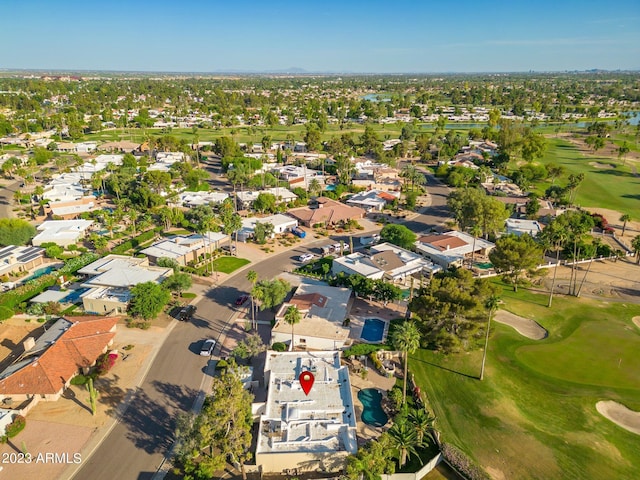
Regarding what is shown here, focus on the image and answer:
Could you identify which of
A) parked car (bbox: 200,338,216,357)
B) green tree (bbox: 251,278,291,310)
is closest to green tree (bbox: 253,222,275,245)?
green tree (bbox: 251,278,291,310)

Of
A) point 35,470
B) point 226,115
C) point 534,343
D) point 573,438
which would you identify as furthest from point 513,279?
point 226,115

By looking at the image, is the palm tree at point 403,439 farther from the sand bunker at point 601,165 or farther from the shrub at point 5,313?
the sand bunker at point 601,165

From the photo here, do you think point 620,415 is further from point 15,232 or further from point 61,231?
point 15,232

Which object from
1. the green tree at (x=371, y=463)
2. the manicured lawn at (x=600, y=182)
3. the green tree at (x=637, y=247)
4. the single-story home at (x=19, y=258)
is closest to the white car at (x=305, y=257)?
the green tree at (x=371, y=463)

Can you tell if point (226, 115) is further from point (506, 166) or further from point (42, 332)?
point (42, 332)

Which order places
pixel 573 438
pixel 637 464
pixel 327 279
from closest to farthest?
1. pixel 637 464
2. pixel 573 438
3. pixel 327 279

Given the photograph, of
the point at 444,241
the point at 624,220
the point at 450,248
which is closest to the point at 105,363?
the point at 450,248

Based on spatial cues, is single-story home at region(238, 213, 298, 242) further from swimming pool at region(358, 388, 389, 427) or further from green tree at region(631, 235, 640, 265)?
green tree at region(631, 235, 640, 265)
